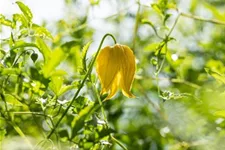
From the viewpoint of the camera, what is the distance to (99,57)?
1.19 metres

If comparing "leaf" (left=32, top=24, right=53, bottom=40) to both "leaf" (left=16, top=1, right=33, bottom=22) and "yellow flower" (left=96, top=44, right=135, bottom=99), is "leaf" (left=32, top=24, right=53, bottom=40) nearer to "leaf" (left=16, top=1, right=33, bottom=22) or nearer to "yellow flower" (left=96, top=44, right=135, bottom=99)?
"leaf" (left=16, top=1, right=33, bottom=22)

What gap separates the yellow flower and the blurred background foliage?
0.03 meters

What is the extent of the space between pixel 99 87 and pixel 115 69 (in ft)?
1.26

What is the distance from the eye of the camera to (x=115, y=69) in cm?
119

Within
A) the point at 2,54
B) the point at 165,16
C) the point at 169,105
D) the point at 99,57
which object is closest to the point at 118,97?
the point at 169,105

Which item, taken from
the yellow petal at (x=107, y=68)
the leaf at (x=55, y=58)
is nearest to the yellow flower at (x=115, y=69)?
the yellow petal at (x=107, y=68)

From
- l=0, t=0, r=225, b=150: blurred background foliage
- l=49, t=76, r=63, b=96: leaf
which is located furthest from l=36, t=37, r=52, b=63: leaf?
l=49, t=76, r=63, b=96: leaf

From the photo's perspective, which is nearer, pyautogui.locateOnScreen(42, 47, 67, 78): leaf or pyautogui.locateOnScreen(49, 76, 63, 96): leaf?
pyautogui.locateOnScreen(42, 47, 67, 78): leaf

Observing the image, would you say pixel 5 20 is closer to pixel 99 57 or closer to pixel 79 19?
pixel 99 57

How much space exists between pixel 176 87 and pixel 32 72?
0.90 m

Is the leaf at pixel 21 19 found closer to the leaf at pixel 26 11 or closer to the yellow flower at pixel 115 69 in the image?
the leaf at pixel 26 11

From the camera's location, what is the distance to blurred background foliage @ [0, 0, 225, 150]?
1.09m

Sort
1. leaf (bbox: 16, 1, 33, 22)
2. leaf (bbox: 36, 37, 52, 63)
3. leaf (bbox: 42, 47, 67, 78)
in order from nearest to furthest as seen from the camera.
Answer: leaf (bbox: 42, 47, 67, 78)
leaf (bbox: 36, 37, 52, 63)
leaf (bbox: 16, 1, 33, 22)

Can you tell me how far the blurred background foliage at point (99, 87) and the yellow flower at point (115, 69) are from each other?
28mm
